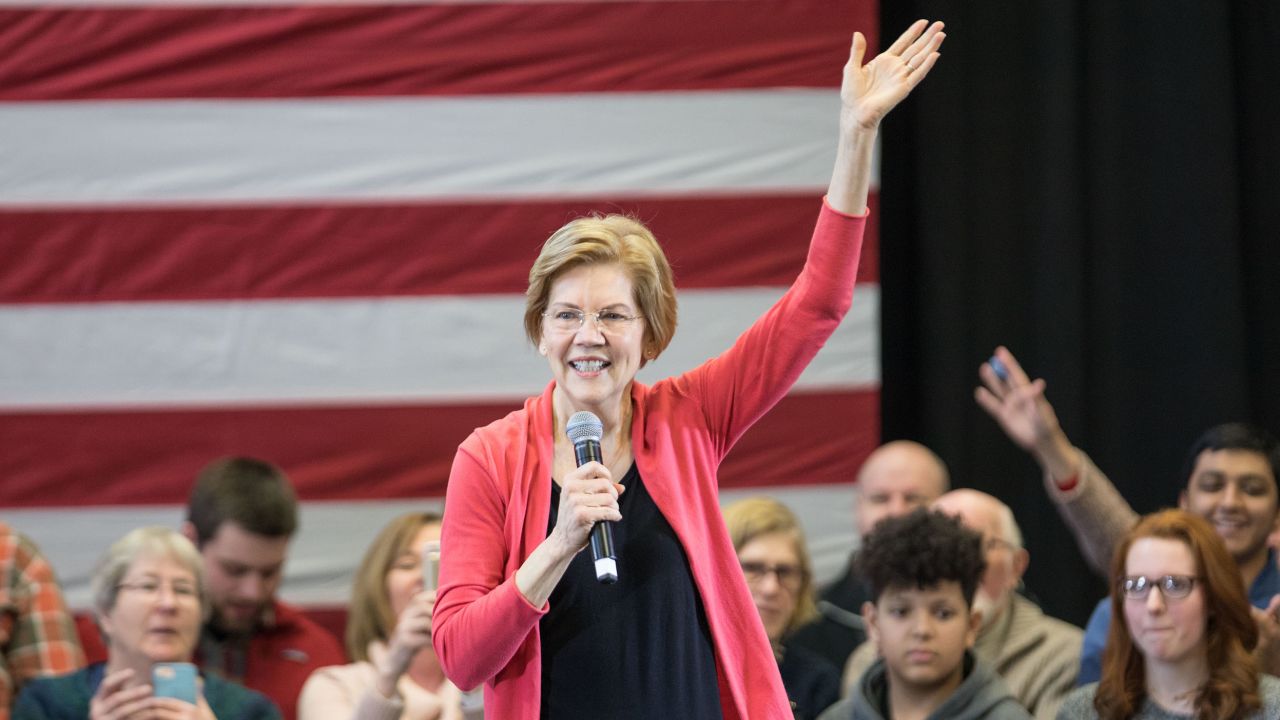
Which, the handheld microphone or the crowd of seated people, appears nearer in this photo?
the handheld microphone

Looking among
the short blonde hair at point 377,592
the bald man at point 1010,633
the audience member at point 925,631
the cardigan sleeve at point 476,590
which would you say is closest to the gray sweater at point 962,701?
the audience member at point 925,631

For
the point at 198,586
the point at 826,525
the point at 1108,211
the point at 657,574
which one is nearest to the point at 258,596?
the point at 198,586

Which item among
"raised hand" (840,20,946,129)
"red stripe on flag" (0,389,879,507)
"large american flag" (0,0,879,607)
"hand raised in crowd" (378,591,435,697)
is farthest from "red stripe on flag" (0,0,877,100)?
"raised hand" (840,20,946,129)

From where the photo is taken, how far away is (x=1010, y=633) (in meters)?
3.37

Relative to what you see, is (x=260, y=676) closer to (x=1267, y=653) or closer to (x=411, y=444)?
(x=411, y=444)

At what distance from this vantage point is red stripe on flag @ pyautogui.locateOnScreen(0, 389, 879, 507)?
421cm

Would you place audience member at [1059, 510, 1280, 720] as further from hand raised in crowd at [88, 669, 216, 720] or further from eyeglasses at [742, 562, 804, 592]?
hand raised in crowd at [88, 669, 216, 720]

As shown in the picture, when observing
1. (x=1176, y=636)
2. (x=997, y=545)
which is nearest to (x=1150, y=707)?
(x=1176, y=636)

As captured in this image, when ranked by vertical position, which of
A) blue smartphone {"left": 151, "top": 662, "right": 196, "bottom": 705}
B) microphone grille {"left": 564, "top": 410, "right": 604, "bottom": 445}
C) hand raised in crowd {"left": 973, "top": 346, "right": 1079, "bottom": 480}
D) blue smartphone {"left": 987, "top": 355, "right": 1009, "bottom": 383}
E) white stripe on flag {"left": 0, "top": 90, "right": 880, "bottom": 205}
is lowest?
blue smartphone {"left": 151, "top": 662, "right": 196, "bottom": 705}

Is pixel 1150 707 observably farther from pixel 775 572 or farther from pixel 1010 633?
pixel 775 572

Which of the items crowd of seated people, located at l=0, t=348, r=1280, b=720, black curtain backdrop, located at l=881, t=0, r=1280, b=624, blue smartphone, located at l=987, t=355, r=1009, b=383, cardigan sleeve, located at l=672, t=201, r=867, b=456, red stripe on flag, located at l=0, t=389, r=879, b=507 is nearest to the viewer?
cardigan sleeve, located at l=672, t=201, r=867, b=456

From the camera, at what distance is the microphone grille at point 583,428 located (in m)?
1.84

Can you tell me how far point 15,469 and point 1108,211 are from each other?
9.88 ft

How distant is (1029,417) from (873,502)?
1.36ft
